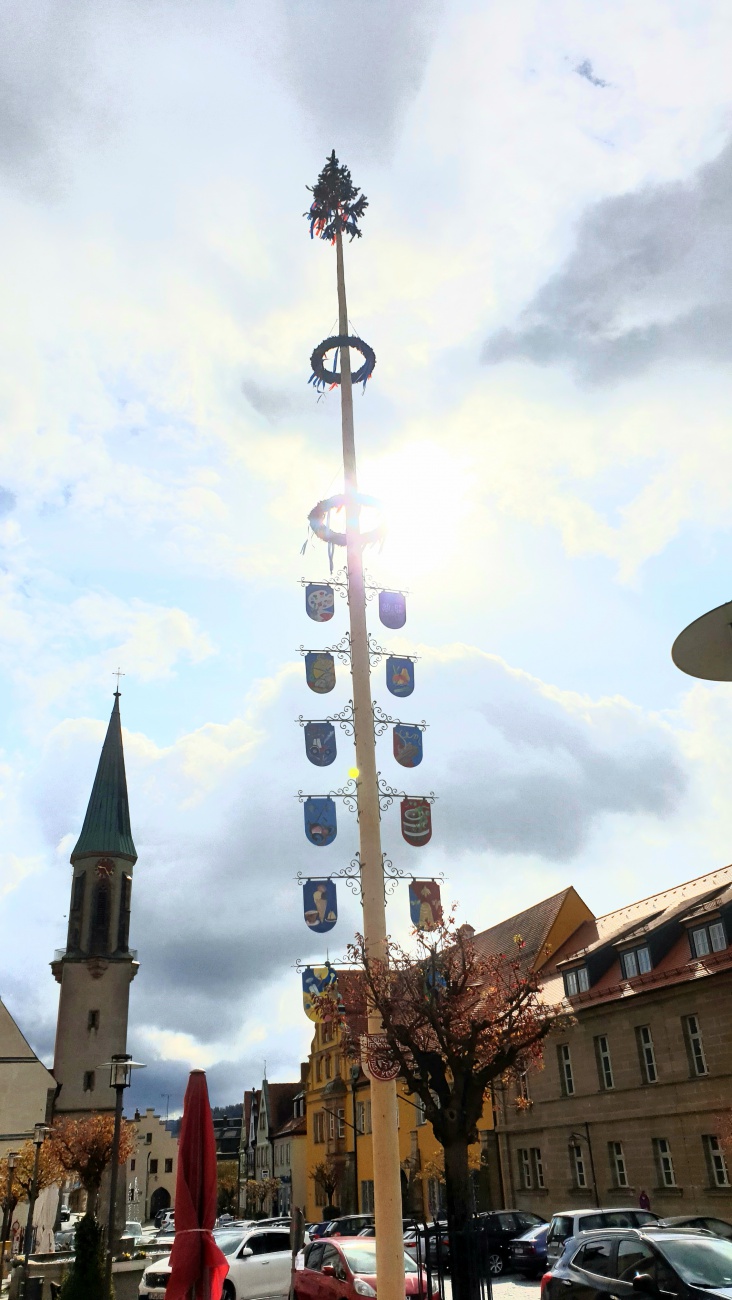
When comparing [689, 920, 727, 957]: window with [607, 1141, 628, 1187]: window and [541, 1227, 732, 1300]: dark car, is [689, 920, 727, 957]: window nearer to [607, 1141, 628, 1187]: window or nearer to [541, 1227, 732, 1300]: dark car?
[607, 1141, 628, 1187]: window

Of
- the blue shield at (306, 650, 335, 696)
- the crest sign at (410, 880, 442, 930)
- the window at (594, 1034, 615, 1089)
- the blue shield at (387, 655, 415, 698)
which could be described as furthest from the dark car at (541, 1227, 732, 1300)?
the window at (594, 1034, 615, 1089)

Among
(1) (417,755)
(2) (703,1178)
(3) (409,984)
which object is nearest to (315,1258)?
(3) (409,984)

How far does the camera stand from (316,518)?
45.1 ft

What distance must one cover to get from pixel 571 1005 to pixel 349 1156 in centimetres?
2455

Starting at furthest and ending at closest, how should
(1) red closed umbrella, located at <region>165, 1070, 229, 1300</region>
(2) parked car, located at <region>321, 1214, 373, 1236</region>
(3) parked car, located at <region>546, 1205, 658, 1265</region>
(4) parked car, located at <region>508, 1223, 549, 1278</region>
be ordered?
(2) parked car, located at <region>321, 1214, 373, 1236</region> < (4) parked car, located at <region>508, 1223, 549, 1278</region> < (3) parked car, located at <region>546, 1205, 658, 1265</region> < (1) red closed umbrella, located at <region>165, 1070, 229, 1300</region>

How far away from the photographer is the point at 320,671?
13781 millimetres

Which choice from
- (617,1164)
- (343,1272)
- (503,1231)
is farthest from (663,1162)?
(343,1272)

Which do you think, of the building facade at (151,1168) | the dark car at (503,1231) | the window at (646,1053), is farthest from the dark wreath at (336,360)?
the building facade at (151,1168)

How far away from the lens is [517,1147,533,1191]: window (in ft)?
127

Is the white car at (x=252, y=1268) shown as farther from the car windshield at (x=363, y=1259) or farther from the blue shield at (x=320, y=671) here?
the blue shield at (x=320, y=671)

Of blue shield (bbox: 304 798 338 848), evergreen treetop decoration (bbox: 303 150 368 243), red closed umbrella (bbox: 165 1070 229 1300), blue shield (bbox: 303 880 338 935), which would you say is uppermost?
evergreen treetop decoration (bbox: 303 150 368 243)

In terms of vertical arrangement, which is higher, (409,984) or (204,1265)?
(409,984)

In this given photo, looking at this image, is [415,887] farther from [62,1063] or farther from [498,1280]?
[62,1063]

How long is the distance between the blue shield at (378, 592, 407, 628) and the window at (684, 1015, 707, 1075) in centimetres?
2172
